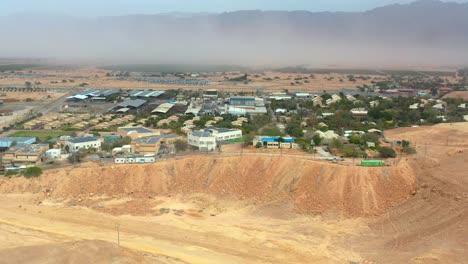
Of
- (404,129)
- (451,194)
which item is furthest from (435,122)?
(451,194)

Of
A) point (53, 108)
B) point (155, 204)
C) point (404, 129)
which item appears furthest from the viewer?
point (53, 108)

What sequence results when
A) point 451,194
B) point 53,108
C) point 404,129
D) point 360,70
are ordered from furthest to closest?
1. point 360,70
2. point 53,108
3. point 404,129
4. point 451,194

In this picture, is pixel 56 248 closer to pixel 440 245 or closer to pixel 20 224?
pixel 20 224

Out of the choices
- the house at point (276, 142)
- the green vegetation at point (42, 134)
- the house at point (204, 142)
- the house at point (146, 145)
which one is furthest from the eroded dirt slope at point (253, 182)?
the green vegetation at point (42, 134)

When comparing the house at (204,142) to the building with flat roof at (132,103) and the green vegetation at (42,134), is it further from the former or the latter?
the building with flat roof at (132,103)

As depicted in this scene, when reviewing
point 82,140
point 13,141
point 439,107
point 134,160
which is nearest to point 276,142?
point 134,160

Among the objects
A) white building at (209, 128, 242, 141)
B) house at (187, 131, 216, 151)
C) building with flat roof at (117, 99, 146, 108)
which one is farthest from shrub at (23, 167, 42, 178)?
building with flat roof at (117, 99, 146, 108)

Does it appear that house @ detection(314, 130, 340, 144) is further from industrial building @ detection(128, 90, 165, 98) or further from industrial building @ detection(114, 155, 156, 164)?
industrial building @ detection(128, 90, 165, 98)
